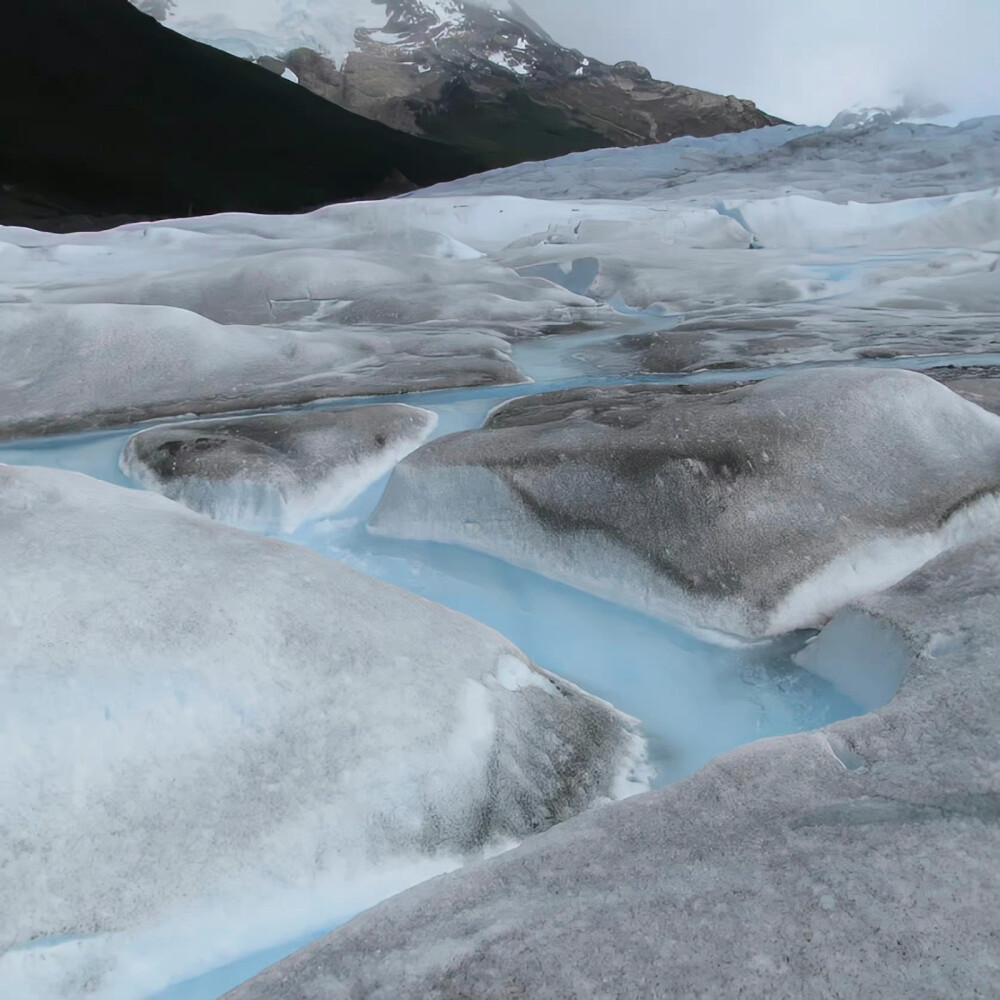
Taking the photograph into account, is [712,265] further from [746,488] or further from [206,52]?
[206,52]

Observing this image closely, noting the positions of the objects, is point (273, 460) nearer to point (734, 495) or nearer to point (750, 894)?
point (734, 495)

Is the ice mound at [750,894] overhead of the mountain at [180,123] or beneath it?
beneath

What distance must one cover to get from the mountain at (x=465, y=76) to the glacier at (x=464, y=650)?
21.6 m

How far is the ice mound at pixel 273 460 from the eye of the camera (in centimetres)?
303

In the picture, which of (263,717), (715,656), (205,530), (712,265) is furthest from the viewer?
(712,265)

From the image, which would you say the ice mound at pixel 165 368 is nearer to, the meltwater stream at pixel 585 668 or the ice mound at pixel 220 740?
the meltwater stream at pixel 585 668

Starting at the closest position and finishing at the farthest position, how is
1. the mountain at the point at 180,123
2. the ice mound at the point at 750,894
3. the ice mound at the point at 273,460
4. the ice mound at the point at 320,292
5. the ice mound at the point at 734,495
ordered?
the ice mound at the point at 750,894 < the ice mound at the point at 734,495 < the ice mound at the point at 273,460 < the ice mound at the point at 320,292 < the mountain at the point at 180,123


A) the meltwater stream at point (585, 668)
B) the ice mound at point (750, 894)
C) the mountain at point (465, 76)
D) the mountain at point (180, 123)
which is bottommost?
the meltwater stream at point (585, 668)

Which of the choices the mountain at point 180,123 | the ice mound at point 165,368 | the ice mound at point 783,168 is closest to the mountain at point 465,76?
the mountain at point 180,123

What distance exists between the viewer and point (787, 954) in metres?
0.94

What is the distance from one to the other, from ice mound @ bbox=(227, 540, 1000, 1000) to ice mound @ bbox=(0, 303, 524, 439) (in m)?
3.39

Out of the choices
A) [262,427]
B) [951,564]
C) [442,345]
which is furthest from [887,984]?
[442,345]

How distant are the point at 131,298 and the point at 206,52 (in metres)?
20.4

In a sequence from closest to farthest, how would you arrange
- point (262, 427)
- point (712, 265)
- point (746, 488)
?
point (746, 488) < point (262, 427) < point (712, 265)
